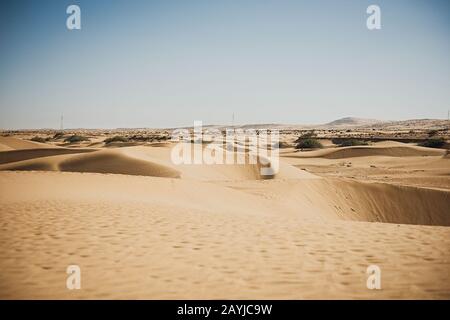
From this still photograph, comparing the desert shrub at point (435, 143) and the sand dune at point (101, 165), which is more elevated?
the desert shrub at point (435, 143)

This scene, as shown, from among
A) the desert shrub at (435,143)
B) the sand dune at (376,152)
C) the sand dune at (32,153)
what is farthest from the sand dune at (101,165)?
the desert shrub at (435,143)

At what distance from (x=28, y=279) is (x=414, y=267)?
6134 millimetres

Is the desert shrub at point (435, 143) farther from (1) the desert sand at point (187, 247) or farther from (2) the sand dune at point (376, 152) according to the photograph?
(1) the desert sand at point (187, 247)

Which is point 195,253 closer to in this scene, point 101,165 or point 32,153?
Answer: point 101,165

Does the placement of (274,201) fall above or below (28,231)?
below

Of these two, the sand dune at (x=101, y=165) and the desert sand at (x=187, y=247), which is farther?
the sand dune at (x=101, y=165)

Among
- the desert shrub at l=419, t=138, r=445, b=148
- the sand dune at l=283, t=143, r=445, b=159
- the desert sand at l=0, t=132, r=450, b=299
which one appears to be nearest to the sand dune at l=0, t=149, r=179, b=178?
the desert sand at l=0, t=132, r=450, b=299

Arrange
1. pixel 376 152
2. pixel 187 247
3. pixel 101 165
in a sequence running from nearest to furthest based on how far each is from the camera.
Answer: pixel 187 247, pixel 101 165, pixel 376 152

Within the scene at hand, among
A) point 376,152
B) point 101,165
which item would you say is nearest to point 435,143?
point 376,152

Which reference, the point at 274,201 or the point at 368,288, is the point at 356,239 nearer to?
the point at 368,288
